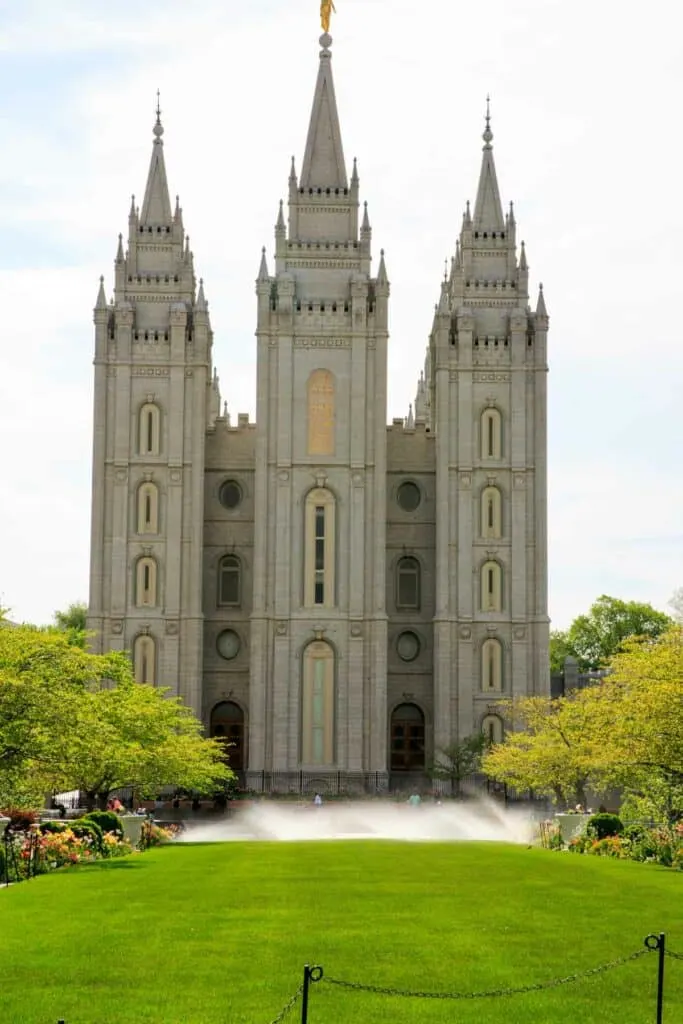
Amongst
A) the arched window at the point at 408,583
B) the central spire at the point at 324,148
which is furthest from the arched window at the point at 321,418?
the central spire at the point at 324,148

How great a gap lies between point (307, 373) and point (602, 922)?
53.4 meters

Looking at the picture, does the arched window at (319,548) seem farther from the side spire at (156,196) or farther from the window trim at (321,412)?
the side spire at (156,196)

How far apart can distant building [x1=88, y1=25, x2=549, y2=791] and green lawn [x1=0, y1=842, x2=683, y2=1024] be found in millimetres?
41684

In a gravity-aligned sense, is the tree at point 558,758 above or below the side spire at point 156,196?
below

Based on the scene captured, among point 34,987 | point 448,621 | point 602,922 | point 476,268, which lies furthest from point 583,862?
point 476,268

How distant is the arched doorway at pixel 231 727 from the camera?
72125 millimetres

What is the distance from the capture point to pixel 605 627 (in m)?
104

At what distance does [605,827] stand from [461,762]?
31.4 meters

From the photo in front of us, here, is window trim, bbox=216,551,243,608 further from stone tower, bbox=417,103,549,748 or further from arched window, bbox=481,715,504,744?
arched window, bbox=481,715,504,744

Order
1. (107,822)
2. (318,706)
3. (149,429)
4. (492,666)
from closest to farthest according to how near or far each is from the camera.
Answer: (107,822) < (318,706) < (492,666) < (149,429)

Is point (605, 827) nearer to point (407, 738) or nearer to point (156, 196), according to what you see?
point (407, 738)

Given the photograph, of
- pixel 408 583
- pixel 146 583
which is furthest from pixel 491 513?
pixel 146 583

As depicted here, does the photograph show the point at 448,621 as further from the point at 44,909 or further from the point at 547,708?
the point at 44,909

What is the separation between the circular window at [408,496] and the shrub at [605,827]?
38245mm
